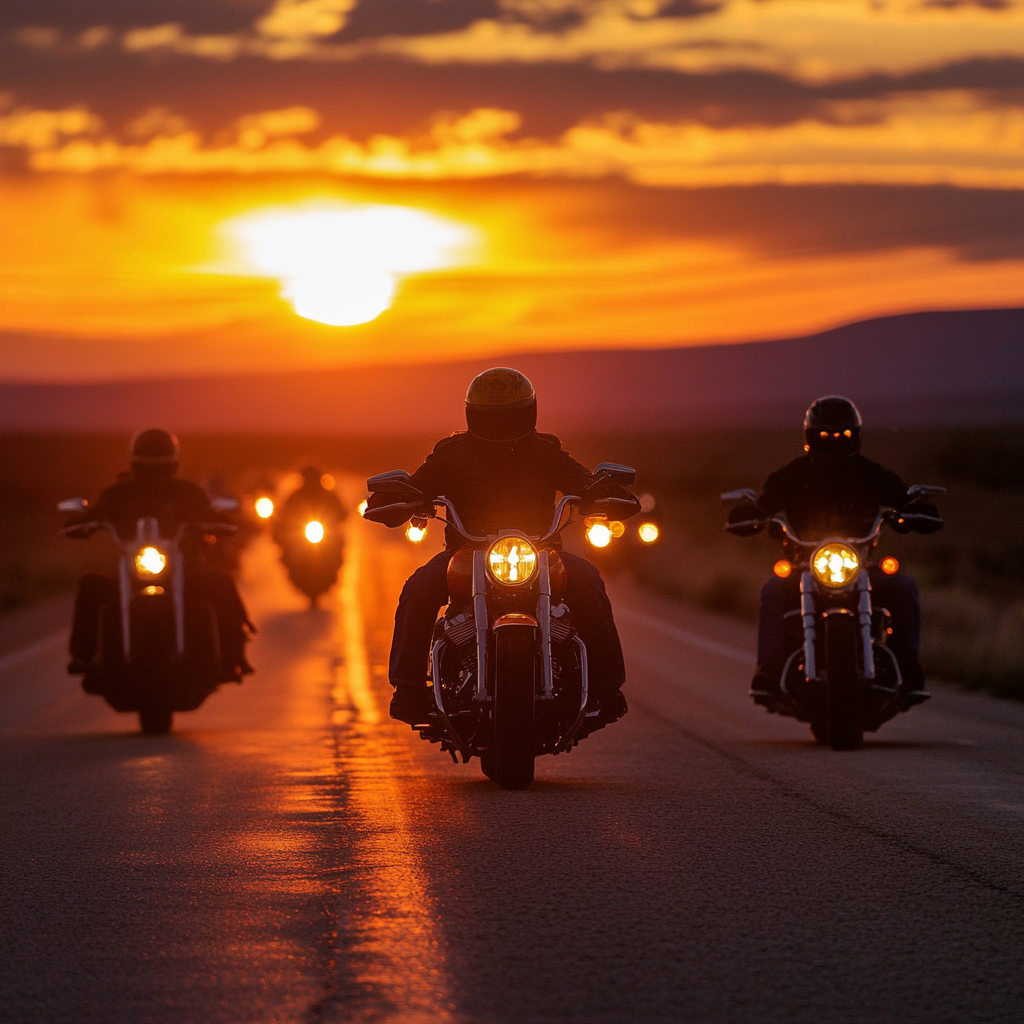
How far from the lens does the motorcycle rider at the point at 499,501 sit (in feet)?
31.0

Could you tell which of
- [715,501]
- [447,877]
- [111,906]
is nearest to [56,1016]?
[111,906]

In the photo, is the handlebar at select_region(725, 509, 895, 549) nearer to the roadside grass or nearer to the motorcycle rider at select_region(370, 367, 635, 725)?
the motorcycle rider at select_region(370, 367, 635, 725)

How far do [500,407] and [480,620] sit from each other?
4.08ft

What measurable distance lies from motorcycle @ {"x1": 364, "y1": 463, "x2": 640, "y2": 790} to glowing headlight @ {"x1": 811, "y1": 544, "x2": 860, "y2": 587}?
2.27 metres

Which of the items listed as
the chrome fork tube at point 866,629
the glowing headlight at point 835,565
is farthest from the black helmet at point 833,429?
the chrome fork tube at point 866,629

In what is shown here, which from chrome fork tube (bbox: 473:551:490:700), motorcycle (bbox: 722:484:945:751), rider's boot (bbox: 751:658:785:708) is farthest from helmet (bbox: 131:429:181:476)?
chrome fork tube (bbox: 473:551:490:700)

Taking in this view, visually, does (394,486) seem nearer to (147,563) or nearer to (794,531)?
(794,531)

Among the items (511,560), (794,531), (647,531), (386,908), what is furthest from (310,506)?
(386,908)

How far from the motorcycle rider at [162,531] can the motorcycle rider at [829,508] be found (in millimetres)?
3704

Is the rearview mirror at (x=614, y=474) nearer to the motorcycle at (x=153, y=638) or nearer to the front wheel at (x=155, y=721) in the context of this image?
the motorcycle at (x=153, y=638)

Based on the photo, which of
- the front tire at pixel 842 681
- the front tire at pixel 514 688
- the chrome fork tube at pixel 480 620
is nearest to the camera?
the front tire at pixel 514 688

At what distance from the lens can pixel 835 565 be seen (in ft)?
37.5

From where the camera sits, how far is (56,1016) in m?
5.24

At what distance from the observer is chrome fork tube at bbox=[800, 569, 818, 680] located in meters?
11.3
